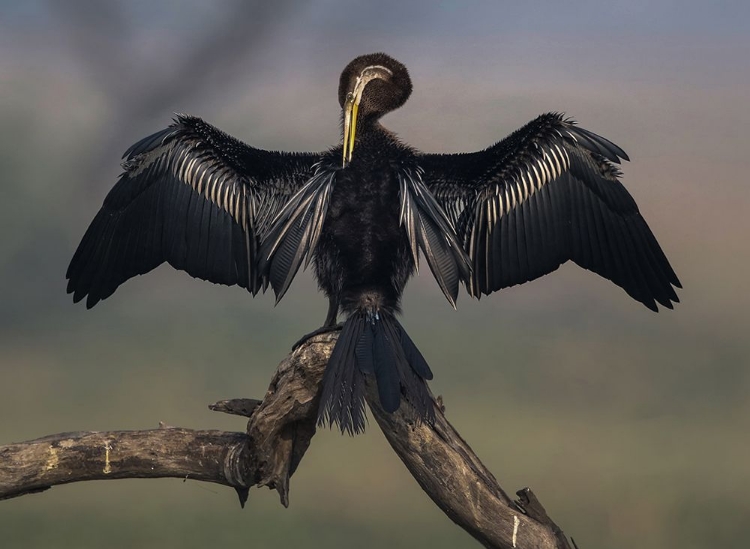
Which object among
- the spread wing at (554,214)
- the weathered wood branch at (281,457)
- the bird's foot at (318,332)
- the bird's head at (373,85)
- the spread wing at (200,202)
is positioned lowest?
the weathered wood branch at (281,457)

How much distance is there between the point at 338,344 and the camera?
418cm

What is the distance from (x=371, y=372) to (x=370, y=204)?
1.05 m

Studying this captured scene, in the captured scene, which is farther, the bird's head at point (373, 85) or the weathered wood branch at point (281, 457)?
the bird's head at point (373, 85)

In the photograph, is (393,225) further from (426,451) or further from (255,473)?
(255,473)

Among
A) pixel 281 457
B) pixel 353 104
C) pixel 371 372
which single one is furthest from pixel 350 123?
pixel 281 457

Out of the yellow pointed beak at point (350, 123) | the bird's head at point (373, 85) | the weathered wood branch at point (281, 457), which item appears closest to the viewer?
the weathered wood branch at point (281, 457)

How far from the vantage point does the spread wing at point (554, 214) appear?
197 inches

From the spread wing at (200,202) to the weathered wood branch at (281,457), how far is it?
79cm

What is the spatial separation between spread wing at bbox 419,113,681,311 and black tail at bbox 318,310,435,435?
0.96 meters

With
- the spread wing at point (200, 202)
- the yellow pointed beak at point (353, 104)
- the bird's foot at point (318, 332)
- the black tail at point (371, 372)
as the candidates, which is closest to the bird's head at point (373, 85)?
the yellow pointed beak at point (353, 104)

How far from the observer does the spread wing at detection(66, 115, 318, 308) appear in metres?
5.05

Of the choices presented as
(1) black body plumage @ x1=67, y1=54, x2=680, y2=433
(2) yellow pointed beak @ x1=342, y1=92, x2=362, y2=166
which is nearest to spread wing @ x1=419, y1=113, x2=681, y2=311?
(1) black body plumage @ x1=67, y1=54, x2=680, y2=433

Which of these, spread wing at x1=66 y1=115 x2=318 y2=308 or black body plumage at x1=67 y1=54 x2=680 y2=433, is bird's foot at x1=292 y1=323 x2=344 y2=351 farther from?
spread wing at x1=66 y1=115 x2=318 y2=308

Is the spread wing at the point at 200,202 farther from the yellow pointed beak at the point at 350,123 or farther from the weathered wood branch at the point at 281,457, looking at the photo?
the weathered wood branch at the point at 281,457
